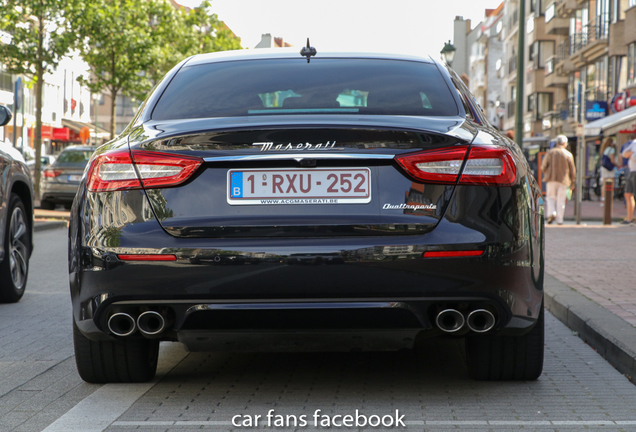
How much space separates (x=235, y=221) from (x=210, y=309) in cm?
36

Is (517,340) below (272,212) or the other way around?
below

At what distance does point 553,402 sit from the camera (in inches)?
164

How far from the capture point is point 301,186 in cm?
377

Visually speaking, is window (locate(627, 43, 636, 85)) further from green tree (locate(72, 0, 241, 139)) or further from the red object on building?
the red object on building

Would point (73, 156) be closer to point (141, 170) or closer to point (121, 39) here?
point (121, 39)

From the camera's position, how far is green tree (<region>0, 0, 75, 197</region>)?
24594 millimetres

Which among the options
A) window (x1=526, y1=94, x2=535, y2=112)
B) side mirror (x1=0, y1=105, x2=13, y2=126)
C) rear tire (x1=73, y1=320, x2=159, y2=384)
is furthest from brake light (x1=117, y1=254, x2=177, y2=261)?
window (x1=526, y1=94, x2=535, y2=112)

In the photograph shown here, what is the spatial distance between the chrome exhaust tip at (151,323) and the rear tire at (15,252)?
3508 millimetres

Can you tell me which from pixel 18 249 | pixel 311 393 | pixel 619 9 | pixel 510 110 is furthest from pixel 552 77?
pixel 311 393

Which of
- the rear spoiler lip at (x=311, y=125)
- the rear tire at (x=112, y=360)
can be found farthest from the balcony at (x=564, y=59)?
the rear tire at (x=112, y=360)

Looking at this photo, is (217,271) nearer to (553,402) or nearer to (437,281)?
(437,281)

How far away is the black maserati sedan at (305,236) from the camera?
3.74 metres

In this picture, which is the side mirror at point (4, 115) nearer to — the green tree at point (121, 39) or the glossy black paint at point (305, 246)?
the glossy black paint at point (305, 246)

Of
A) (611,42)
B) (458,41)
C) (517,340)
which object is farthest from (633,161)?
(458,41)
